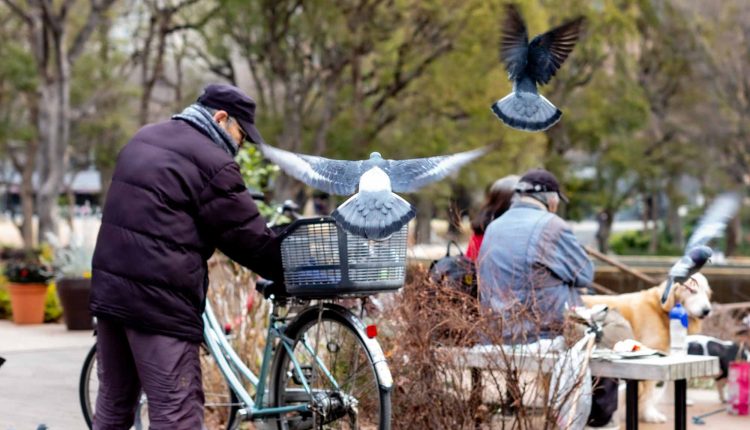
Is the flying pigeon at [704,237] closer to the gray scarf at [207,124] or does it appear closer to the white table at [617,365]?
the white table at [617,365]

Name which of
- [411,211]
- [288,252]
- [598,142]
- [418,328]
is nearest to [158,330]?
[288,252]

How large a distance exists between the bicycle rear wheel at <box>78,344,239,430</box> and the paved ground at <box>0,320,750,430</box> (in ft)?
1.97

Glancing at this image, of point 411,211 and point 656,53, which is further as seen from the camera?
point 656,53

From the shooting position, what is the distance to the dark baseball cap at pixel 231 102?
16.3 feet

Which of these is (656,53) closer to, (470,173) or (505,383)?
(470,173)

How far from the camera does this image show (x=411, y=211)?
477 cm

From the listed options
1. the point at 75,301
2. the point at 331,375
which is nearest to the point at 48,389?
the point at 331,375

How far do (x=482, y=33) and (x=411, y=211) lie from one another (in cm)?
2443

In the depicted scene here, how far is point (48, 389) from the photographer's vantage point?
868 centimetres

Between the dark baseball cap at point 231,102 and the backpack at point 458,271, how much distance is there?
1744mm

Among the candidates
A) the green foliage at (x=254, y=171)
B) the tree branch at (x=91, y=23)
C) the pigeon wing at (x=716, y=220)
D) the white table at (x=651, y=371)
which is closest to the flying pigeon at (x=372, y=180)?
the white table at (x=651, y=371)

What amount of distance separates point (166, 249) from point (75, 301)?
8.76m

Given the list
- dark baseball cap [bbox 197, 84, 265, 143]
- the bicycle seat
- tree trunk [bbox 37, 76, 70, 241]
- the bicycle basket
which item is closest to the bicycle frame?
the bicycle seat

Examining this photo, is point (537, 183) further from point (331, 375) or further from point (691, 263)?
point (331, 375)
